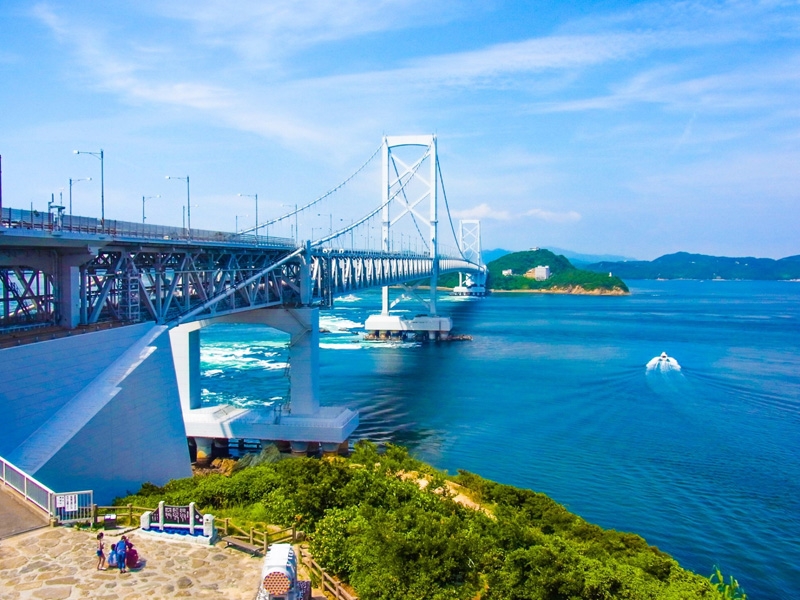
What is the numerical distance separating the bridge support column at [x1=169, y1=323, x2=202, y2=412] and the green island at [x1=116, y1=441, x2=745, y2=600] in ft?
29.8

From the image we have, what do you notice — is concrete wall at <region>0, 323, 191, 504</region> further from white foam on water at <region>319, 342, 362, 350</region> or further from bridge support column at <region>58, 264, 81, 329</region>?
white foam on water at <region>319, 342, 362, 350</region>

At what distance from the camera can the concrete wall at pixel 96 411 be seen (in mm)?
10438

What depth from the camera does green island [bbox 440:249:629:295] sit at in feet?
391

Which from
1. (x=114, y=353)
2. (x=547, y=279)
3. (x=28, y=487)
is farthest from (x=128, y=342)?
(x=547, y=279)

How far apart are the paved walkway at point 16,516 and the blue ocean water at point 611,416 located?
40.8 feet

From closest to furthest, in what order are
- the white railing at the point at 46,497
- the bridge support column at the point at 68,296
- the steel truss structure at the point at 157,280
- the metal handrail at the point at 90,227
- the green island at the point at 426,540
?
the green island at the point at 426,540 → the white railing at the point at 46,497 → the metal handrail at the point at 90,227 → the steel truss structure at the point at 157,280 → the bridge support column at the point at 68,296

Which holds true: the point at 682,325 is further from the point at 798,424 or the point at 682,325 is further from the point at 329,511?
the point at 329,511

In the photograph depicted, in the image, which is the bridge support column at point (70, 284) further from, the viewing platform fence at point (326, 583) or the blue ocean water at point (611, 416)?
the blue ocean water at point (611, 416)

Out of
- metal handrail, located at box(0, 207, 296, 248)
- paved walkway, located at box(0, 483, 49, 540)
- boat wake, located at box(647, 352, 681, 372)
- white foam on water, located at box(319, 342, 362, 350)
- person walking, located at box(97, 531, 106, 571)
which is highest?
metal handrail, located at box(0, 207, 296, 248)

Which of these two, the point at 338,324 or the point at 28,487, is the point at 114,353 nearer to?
the point at 28,487

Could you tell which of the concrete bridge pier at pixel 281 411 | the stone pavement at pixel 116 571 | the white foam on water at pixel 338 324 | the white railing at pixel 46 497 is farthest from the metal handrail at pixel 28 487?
the white foam on water at pixel 338 324

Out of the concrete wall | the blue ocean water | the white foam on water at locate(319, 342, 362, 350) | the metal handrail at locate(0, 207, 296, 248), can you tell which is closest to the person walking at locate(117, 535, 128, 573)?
the concrete wall

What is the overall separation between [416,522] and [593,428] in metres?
17.3

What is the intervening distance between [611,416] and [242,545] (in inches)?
823
